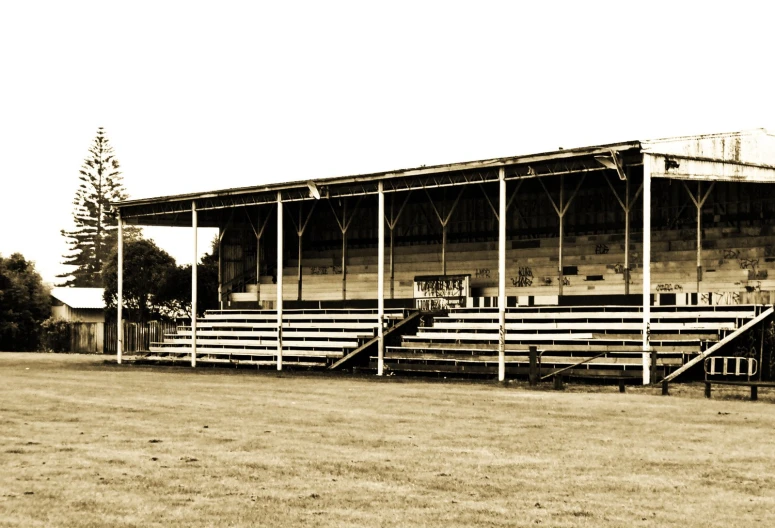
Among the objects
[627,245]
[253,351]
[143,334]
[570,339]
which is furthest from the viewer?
[143,334]

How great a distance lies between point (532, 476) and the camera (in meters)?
11.2

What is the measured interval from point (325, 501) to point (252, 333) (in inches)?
1100

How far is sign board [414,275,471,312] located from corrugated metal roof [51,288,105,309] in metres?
35.6

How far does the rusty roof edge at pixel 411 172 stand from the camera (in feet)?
88.5

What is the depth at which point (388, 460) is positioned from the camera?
12.3 meters

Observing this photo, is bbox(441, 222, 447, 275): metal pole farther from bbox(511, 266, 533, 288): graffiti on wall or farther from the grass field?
the grass field

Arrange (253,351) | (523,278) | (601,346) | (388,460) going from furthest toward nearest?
(253,351) < (523,278) < (601,346) < (388,460)

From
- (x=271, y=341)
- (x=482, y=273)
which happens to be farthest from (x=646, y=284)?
(x=271, y=341)

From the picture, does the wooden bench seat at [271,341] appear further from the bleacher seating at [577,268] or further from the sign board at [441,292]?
the bleacher seating at [577,268]

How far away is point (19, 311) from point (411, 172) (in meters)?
34.7

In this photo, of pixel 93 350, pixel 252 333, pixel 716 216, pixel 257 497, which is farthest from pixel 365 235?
pixel 257 497

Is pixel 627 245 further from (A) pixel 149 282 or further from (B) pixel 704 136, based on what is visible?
(A) pixel 149 282

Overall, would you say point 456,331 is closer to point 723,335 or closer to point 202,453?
point 723,335

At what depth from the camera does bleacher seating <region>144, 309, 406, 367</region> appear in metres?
34.6
